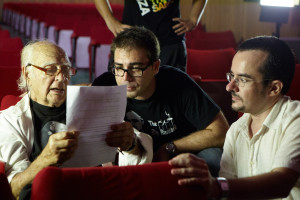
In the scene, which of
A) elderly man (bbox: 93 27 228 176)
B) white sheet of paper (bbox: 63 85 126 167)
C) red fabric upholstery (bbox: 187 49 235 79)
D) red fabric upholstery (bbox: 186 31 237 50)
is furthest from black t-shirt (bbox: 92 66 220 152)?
red fabric upholstery (bbox: 186 31 237 50)

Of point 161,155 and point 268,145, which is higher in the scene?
point 268,145

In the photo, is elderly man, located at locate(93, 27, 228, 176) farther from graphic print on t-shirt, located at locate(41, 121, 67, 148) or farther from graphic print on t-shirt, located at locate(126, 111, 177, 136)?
graphic print on t-shirt, located at locate(41, 121, 67, 148)

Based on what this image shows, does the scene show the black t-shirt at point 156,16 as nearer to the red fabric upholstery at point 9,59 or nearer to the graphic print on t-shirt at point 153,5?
the graphic print on t-shirt at point 153,5

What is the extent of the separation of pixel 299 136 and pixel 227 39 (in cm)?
434

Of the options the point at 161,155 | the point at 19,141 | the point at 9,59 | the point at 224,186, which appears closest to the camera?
the point at 224,186

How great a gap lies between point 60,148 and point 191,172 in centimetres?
59

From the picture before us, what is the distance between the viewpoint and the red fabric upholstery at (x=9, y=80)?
2.56 m

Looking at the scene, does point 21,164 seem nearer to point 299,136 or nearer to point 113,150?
point 113,150

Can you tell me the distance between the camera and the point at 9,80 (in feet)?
8.42

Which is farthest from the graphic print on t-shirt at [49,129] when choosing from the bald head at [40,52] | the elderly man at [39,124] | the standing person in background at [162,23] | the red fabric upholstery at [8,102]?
the standing person in background at [162,23]

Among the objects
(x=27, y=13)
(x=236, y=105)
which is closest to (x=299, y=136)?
(x=236, y=105)

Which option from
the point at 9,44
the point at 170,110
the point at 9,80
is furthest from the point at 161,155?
the point at 9,44

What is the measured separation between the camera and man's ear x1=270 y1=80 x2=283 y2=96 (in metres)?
1.58

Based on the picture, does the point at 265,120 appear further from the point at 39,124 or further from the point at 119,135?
the point at 39,124
